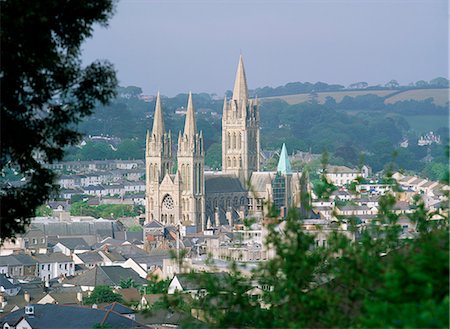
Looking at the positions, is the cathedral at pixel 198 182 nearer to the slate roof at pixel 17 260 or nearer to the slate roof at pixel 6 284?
the slate roof at pixel 17 260

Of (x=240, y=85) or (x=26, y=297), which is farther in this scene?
(x=240, y=85)

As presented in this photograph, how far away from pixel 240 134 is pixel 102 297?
136ft

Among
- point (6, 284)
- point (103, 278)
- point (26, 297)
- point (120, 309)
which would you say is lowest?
point (103, 278)

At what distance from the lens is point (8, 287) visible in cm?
5156

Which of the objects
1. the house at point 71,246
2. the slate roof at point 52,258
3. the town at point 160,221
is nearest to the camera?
the town at point 160,221

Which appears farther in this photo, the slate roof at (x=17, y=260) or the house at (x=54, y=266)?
the house at (x=54, y=266)

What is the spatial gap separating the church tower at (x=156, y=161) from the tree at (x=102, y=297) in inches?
1351

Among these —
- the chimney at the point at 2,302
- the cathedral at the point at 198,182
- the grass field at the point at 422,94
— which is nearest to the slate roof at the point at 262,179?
the cathedral at the point at 198,182

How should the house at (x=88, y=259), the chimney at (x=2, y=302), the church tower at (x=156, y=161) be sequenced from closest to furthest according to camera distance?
the chimney at (x=2, y=302) → the house at (x=88, y=259) → the church tower at (x=156, y=161)

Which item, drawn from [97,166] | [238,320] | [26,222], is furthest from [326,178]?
[97,166]

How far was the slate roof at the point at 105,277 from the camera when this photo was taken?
55094mm

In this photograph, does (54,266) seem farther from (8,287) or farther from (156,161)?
(156,161)

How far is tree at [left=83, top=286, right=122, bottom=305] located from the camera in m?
45.4

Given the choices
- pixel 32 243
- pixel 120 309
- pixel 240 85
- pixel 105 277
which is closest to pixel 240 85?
pixel 240 85
